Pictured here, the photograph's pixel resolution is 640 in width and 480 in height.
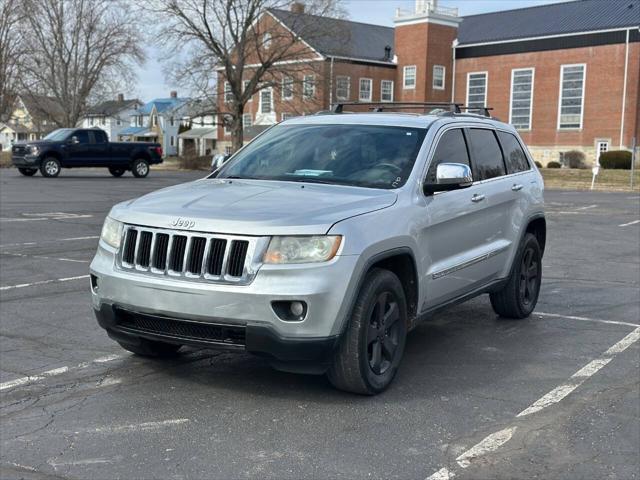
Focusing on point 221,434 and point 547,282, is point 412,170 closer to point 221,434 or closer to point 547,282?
point 221,434

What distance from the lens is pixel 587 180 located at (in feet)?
138

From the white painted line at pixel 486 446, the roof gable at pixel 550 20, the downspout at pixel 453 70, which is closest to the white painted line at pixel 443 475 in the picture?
the white painted line at pixel 486 446

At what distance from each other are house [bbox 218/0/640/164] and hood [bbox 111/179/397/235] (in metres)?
42.9

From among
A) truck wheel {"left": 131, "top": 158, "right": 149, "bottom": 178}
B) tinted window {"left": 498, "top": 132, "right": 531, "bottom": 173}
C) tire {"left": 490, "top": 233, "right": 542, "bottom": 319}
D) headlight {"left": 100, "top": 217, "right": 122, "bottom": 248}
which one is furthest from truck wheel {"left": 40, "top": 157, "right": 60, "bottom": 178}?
headlight {"left": 100, "top": 217, "right": 122, "bottom": 248}

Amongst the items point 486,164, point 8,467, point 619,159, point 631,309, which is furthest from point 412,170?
point 619,159

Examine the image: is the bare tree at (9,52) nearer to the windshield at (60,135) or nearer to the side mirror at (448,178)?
the windshield at (60,135)

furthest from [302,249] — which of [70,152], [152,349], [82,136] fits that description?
[82,136]

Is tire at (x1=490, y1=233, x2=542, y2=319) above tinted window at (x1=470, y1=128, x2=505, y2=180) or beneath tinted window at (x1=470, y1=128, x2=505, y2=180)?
beneath

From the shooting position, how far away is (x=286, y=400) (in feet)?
16.4

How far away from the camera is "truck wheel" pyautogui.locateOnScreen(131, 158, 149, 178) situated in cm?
3306

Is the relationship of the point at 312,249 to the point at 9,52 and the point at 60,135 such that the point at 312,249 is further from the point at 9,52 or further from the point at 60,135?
the point at 9,52

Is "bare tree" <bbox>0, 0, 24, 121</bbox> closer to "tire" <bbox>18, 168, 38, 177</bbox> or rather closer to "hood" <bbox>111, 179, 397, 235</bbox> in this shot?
"tire" <bbox>18, 168, 38, 177</bbox>

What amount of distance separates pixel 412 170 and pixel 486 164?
157 centimetres

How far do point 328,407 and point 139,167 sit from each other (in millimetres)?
29688
